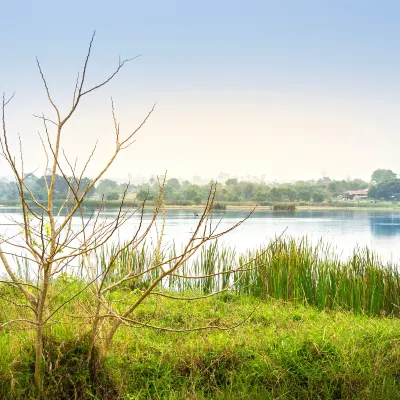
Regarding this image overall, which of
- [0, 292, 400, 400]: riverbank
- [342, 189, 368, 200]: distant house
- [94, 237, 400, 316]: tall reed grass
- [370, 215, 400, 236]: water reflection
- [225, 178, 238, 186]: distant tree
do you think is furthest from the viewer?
[342, 189, 368, 200]: distant house

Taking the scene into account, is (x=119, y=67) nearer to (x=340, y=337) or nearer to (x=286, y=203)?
(x=340, y=337)

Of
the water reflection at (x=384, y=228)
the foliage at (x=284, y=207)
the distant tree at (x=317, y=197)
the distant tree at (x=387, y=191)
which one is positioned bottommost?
the water reflection at (x=384, y=228)

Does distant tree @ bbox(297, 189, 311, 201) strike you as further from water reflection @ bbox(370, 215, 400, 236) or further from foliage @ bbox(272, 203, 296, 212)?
water reflection @ bbox(370, 215, 400, 236)

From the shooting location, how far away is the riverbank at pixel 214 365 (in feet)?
9.57

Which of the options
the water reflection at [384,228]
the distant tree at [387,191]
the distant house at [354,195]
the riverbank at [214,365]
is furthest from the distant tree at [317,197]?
the riverbank at [214,365]

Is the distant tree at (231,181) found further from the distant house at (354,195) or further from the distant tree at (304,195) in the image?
the distant house at (354,195)

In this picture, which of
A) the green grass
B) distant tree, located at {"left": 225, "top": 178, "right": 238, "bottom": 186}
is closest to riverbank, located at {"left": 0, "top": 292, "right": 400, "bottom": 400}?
the green grass

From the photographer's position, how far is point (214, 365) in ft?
10.6

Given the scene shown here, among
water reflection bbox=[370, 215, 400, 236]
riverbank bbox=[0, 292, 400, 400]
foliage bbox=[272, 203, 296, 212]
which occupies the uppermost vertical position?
A: foliage bbox=[272, 203, 296, 212]

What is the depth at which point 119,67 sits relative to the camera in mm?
2619

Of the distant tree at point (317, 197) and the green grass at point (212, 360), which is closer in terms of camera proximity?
the green grass at point (212, 360)

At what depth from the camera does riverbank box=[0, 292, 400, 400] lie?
2.92 m

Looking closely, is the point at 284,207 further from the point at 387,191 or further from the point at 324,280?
the point at 324,280

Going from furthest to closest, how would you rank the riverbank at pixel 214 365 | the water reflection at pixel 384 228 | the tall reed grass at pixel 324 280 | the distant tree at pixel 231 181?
the distant tree at pixel 231 181 < the water reflection at pixel 384 228 < the tall reed grass at pixel 324 280 < the riverbank at pixel 214 365
